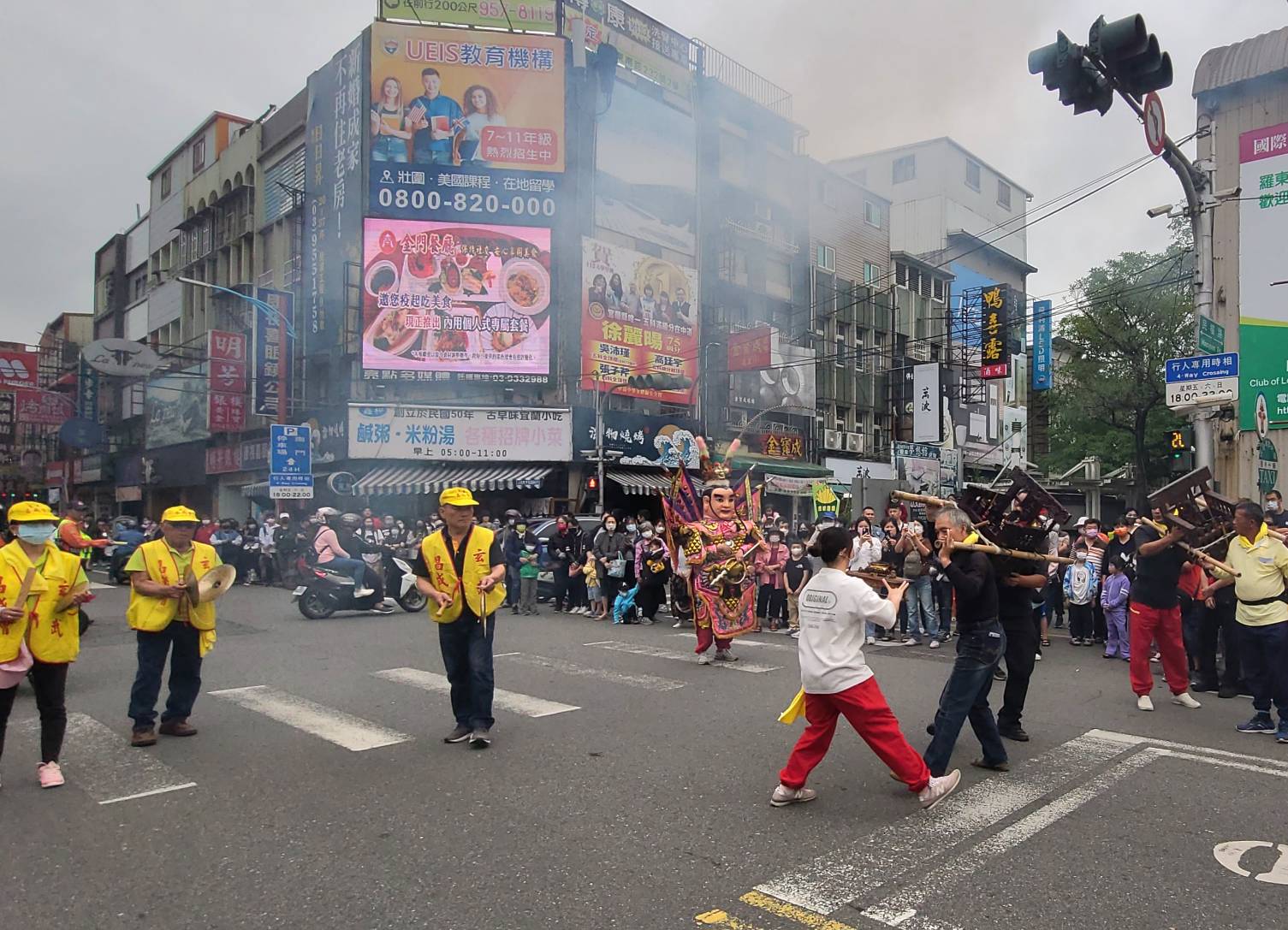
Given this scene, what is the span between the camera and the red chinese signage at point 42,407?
40.4 m

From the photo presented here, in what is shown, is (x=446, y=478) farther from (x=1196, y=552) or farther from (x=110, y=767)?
(x=1196, y=552)

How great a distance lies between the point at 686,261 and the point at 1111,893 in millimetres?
25588

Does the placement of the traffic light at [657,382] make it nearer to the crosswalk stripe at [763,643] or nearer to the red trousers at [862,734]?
the crosswalk stripe at [763,643]

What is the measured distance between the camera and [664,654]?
9.44 meters

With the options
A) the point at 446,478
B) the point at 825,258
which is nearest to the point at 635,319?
the point at 446,478

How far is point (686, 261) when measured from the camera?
27.8 m

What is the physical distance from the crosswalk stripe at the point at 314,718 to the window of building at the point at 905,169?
147 ft

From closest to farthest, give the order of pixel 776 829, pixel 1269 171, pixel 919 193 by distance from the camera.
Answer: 1. pixel 776 829
2. pixel 1269 171
3. pixel 919 193

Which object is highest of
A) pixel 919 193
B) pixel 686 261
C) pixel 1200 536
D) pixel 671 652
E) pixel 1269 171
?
pixel 919 193

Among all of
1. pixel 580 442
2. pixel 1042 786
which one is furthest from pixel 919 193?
pixel 1042 786

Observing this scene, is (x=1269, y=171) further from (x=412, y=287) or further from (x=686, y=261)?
(x=412, y=287)

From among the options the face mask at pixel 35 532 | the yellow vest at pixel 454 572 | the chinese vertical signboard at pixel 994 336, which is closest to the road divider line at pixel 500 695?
the yellow vest at pixel 454 572

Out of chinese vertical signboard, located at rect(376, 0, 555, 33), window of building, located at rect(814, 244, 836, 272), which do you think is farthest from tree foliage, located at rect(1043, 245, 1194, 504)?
chinese vertical signboard, located at rect(376, 0, 555, 33)

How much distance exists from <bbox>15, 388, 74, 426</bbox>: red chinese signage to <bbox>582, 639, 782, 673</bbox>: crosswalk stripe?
39.0 meters
